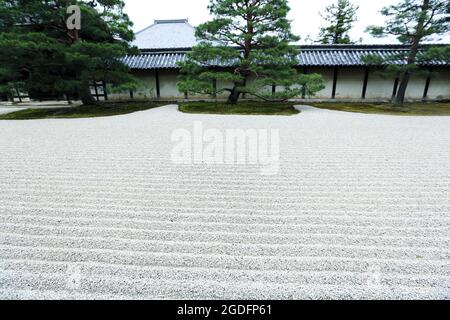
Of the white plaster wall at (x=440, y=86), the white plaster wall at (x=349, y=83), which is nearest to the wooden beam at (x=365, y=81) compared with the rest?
the white plaster wall at (x=349, y=83)

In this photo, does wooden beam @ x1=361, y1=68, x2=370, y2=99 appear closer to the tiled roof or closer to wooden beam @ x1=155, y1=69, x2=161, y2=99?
the tiled roof

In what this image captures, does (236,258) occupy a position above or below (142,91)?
below

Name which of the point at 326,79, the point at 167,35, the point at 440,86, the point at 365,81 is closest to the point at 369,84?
the point at 365,81

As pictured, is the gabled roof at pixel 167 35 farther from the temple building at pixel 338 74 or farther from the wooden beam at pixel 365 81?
the wooden beam at pixel 365 81

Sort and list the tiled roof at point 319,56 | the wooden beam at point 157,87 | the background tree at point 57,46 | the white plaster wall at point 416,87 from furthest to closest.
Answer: the wooden beam at point 157,87 → the white plaster wall at point 416,87 → the tiled roof at point 319,56 → the background tree at point 57,46

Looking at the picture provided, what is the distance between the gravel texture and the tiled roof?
27.9 feet

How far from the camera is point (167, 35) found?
14.5 m

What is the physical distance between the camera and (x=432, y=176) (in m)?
2.68

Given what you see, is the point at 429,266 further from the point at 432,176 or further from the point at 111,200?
the point at 111,200

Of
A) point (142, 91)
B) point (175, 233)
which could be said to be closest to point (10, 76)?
point (142, 91)

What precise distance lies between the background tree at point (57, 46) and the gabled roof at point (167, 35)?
214 inches

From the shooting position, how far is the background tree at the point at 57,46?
684 centimetres

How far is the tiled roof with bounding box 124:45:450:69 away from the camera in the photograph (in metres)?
10.6
